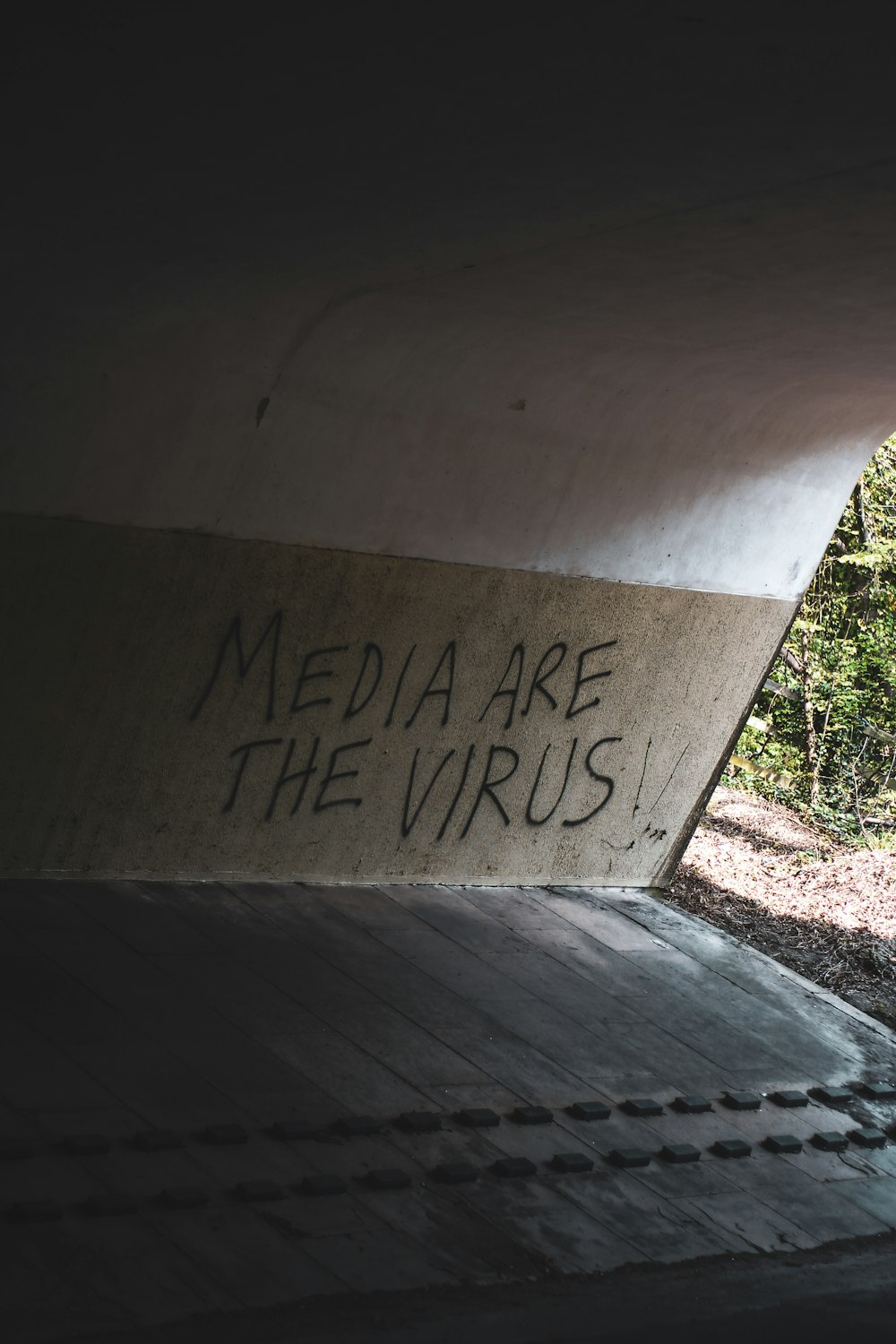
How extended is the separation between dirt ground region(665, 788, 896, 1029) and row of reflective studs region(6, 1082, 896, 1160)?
2204mm

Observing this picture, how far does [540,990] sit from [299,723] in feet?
7.51

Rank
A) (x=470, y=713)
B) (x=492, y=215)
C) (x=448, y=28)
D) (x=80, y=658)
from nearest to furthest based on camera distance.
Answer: (x=448, y=28)
(x=492, y=215)
(x=80, y=658)
(x=470, y=713)

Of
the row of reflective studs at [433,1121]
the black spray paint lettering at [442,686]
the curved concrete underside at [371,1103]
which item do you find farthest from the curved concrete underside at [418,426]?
the row of reflective studs at [433,1121]

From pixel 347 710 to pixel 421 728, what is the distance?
0.64 metres

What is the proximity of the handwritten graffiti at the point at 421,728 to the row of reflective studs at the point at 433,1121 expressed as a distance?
2.92 m

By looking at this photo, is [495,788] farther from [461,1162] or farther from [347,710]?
[461,1162]

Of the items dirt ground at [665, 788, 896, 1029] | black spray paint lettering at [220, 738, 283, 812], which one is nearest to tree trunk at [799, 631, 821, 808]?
dirt ground at [665, 788, 896, 1029]

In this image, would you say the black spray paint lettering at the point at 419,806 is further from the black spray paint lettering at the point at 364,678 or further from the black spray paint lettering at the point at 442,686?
the black spray paint lettering at the point at 364,678

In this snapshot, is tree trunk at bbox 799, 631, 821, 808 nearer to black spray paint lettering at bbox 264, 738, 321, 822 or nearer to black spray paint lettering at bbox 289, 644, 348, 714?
black spray paint lettering at bbox 264, 738, 321, 822

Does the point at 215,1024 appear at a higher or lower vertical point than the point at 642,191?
lower

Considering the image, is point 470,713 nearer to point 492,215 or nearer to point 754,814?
point 492,215

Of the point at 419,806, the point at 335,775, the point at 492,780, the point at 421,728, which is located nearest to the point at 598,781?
the point at 492,780

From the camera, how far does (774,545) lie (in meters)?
10.6

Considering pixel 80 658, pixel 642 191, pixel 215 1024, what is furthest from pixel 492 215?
pixel 215 1024
